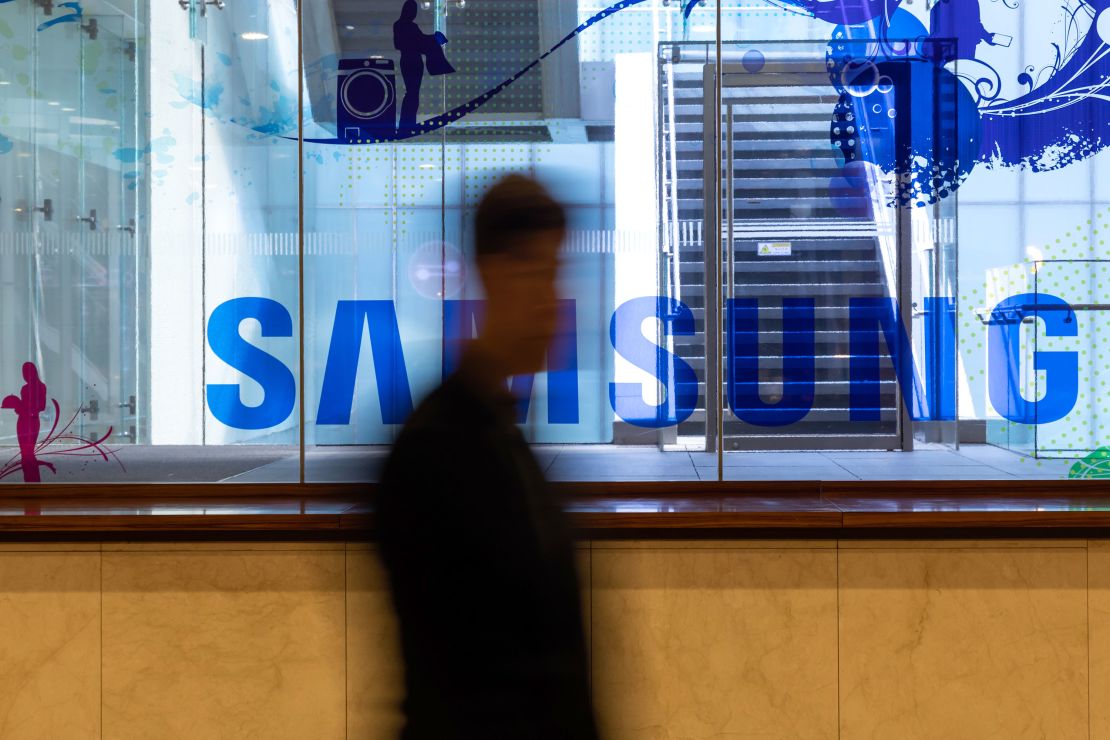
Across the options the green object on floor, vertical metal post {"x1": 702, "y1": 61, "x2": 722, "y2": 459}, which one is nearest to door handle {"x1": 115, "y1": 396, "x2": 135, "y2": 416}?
vertical metal post {"x1": 702, "y1": 61, "x2": 722, "y2": 459}

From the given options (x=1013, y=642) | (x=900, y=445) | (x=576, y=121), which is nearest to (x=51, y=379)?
(x=576, y=121)

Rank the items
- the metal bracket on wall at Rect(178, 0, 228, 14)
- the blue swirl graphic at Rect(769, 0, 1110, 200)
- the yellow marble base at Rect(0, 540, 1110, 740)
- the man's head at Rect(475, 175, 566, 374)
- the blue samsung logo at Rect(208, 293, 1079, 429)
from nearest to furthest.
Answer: the man's head at Rect(475, 175, 566, 374), the yellow marble base at Rect(0, 540, 1110, 740), the blue swirl graphic at Rect(769, 0, 1110, 200), the blue samsung logo at Rect(208, 293, 1079, 429), the metal bracket on wall at Rect(178, 0, 228, 14)

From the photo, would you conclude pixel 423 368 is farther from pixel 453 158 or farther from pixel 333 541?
pixel 333 541

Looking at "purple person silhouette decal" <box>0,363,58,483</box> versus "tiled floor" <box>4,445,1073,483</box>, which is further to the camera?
"purple person silhouette decal" <box>0,363,58,483</box>

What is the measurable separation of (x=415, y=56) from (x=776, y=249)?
1925mm

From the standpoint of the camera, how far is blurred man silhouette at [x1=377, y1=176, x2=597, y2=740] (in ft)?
5.21

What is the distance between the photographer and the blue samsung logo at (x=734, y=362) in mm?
4832

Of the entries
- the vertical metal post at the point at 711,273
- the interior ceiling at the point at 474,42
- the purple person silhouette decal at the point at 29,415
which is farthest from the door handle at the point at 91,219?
the vertical metal post at the point at 711,273

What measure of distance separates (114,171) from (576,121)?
2137 mm

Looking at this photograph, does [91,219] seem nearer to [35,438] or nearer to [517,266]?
Result: [35,438]

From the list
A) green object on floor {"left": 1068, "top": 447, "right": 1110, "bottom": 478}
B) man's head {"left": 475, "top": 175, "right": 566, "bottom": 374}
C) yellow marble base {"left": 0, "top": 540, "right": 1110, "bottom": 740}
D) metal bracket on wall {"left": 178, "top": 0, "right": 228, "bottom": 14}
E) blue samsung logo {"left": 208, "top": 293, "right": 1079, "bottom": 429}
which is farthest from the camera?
metal bracket on wall {"left": 178, "top": 0, "right": 228, "bottom": 14}

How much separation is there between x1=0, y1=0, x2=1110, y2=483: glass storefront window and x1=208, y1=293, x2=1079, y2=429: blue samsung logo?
13mm

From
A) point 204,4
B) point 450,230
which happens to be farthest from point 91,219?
point 450,230

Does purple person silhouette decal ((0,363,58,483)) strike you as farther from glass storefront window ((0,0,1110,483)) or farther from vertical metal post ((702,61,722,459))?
vertical metal post ((702,61,722,459))
